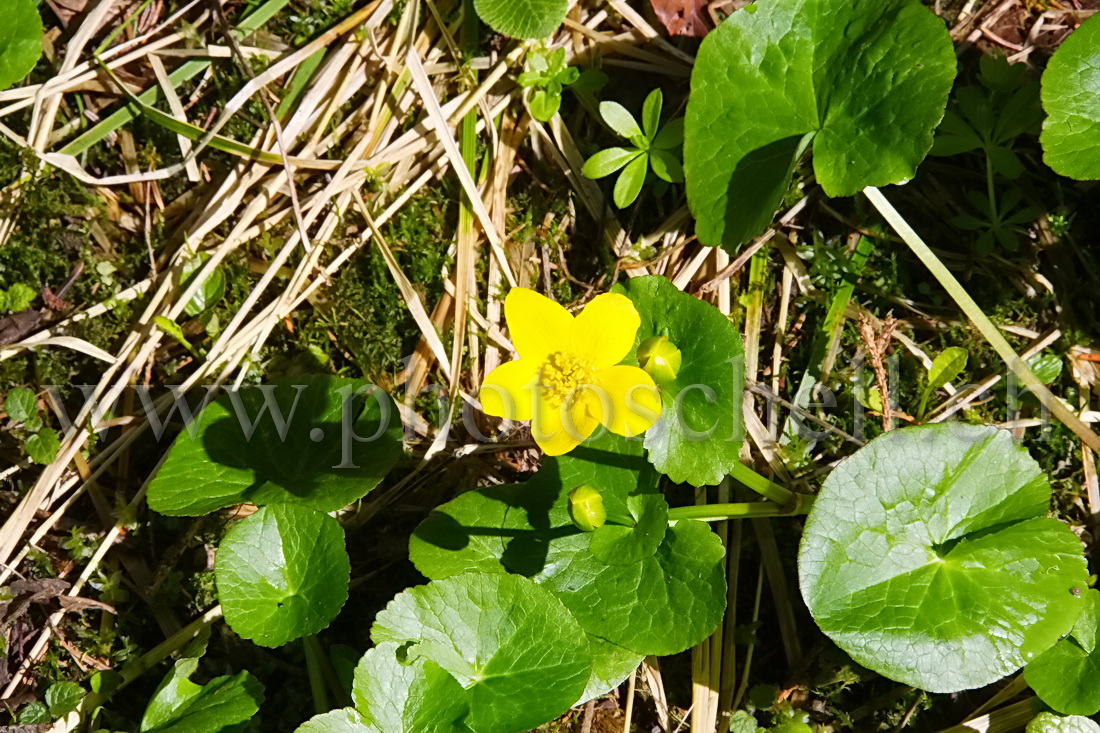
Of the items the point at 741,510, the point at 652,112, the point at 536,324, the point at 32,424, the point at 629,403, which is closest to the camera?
the point at 629,403

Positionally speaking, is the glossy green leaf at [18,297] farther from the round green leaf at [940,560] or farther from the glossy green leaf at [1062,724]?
the glossy green leaf at [1062,724]

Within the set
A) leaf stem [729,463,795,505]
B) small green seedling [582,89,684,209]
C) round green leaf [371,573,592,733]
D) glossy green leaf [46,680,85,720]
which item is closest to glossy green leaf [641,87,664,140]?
small green seedling [582,89,684,209]

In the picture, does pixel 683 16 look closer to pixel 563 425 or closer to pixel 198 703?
pixel 563 425

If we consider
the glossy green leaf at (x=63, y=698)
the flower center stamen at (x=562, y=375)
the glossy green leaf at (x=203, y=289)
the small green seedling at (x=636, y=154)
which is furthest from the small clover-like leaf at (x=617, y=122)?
the glossy green leaf at (x=63, y=698)

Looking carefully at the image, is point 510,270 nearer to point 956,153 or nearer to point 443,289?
point 443,289

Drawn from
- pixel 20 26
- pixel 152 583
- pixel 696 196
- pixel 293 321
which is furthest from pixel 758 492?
pixel 20 26

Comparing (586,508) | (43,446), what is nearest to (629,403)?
(586,508)
